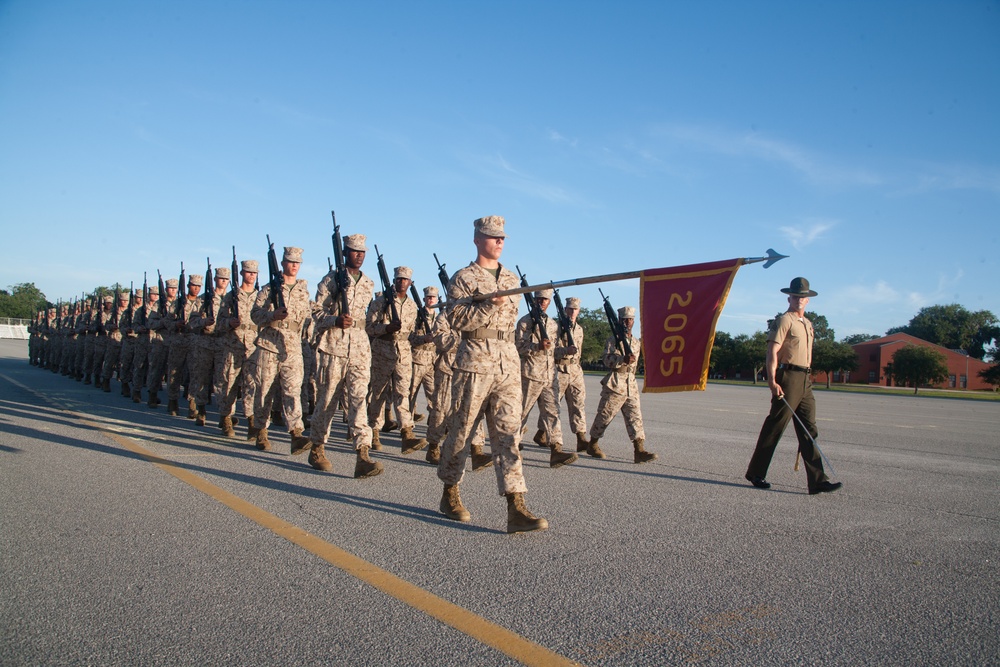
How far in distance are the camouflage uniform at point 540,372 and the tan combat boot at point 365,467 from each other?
2001 millimetres

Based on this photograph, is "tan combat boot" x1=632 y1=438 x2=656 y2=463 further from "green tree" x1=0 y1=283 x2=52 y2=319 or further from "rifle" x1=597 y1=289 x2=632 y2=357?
"green tree" x1=0 y1=283 x2=52 y2=319

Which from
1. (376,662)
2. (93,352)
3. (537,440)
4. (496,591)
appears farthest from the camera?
(93,352)

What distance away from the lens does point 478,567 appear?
3.96 metres

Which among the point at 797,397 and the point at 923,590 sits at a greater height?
the point at 797,397

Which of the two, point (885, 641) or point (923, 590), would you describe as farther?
point (923, 590)

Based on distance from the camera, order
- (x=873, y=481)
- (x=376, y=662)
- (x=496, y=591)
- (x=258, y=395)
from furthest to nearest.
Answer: (x=258, y=395), (x=873, y=481), (x=496, y=591), (x=376, y=662)

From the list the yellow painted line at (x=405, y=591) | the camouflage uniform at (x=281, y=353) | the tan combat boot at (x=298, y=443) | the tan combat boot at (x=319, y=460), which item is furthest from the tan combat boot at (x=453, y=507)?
the camouflage uniform at (x=281, y=353)

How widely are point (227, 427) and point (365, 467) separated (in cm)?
365

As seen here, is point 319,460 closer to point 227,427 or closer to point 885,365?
point 227,427

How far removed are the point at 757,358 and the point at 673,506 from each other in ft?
228

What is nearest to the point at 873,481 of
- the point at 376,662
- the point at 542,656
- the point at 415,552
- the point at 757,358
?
the point at 415,552

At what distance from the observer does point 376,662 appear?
275cm

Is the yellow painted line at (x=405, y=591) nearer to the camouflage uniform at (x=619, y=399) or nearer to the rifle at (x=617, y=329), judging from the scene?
the camouflage uniform at (x=619, y=399)

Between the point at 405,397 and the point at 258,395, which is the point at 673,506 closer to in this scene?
the point at 405,397
